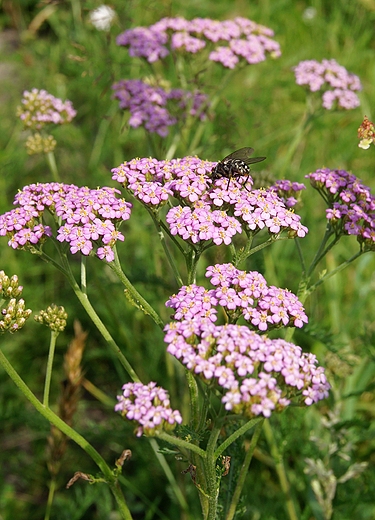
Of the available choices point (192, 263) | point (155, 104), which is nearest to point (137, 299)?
point (192, 263)

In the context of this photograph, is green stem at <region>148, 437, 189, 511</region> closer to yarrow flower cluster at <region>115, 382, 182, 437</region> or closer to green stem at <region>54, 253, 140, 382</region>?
green stem at <region>54, 253, 140, 382</region>

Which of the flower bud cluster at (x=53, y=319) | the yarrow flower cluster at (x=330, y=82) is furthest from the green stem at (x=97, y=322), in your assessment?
the yarrow flower cluster at (x=330, y=82)

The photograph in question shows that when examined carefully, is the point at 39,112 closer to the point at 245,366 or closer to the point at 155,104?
the point at 155,104

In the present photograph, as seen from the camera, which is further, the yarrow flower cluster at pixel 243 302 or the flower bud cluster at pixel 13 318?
the flower bud cluster at pixel 13 318

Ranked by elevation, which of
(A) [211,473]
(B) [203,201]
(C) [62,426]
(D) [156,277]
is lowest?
(D) [156,277]

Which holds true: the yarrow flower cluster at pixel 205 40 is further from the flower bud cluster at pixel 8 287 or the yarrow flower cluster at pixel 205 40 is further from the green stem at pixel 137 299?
the flower bud cluster at pixel 8 287

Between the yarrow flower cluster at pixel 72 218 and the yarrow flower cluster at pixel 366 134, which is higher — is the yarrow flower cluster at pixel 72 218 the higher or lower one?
the lower one

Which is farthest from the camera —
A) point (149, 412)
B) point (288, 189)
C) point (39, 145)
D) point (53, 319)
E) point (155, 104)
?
point (155, 104)

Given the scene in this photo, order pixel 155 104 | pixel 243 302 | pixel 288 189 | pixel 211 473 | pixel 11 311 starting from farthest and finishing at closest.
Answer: pixel 155 104 → pixel 288 189 → pixel 11 311 → pixel 243 302 → pixel 211 473
